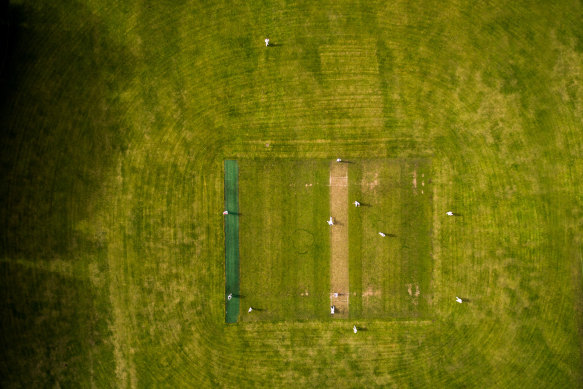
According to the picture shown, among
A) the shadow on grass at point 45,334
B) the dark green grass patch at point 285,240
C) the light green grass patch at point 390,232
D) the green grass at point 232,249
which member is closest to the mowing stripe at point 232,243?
the green grass at point 232,249

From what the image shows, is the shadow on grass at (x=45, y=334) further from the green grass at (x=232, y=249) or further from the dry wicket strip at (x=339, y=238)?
the dry wicket strip at (x=339, y=238)

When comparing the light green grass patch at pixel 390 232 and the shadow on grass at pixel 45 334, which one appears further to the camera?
the light green grass patch at pixel 390 232

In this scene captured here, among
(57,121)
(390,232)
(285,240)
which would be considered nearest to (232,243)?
(285,240)

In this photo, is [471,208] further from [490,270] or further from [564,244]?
[564,244]

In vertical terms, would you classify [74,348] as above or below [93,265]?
below

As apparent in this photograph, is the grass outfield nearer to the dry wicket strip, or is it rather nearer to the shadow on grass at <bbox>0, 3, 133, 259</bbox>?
the shadow on grass at <bbox>0, 3, 133, 259</bbox>

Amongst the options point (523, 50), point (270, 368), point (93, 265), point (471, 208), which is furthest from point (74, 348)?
point (523, 50)

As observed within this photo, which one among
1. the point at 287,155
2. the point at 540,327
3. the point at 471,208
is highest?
the point at 287,155
